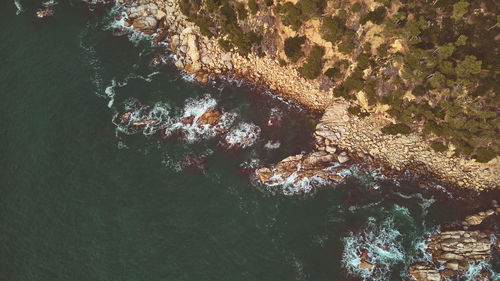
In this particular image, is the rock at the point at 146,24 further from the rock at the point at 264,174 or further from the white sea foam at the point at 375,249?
the white sea foam at the point at 375,249

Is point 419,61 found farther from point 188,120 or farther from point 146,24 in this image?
point 146,24

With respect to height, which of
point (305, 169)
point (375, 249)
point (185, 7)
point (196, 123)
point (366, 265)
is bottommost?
point (366, 265)

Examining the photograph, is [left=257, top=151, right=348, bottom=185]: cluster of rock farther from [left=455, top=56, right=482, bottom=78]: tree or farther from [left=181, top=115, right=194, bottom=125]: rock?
[left=455, top=56, right=482, bottom=78]: tree

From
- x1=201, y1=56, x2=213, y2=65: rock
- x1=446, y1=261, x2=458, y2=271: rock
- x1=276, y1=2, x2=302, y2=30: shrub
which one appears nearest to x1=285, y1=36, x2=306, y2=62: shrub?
x1=276, y1=2, x2=302, y2=30: shrub

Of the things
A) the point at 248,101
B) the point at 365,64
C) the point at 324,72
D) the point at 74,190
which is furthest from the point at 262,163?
the point at 74,190

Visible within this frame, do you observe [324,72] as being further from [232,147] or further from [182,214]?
[182,214]

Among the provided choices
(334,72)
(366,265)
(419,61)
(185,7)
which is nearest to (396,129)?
(419,61)

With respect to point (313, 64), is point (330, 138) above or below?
below
